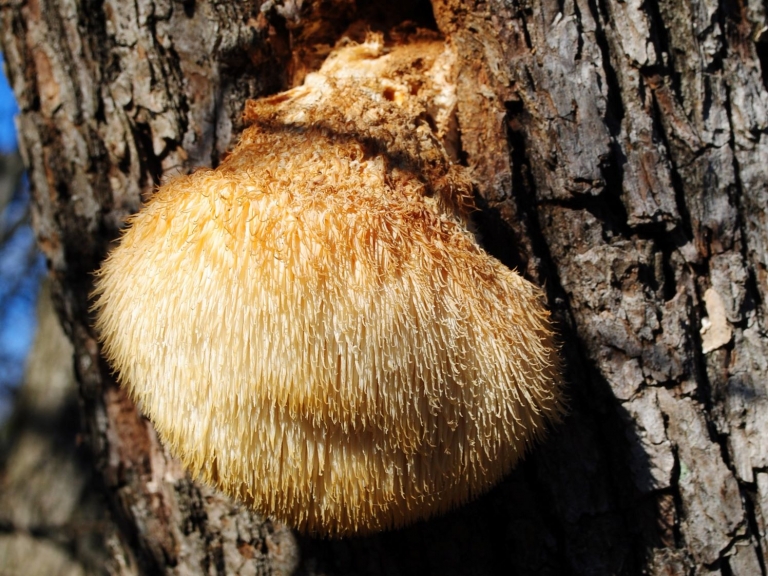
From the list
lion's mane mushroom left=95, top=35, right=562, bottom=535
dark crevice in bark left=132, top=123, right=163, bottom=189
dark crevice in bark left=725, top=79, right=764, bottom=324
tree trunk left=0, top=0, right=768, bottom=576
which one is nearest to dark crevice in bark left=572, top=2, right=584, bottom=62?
tree trunk left=0, top=0, right=768, bottom=576

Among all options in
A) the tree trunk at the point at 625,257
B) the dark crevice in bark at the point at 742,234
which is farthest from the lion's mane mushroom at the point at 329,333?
the dark crevice in bark at the point at 742,234

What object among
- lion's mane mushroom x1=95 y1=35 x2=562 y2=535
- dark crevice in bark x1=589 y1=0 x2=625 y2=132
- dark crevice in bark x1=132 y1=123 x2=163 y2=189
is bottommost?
lion's mane mushroom x1=95 y1=35 x2=562 y2=535

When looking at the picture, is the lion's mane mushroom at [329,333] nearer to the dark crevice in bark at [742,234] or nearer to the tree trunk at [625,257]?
the tree trunk at [625,257]

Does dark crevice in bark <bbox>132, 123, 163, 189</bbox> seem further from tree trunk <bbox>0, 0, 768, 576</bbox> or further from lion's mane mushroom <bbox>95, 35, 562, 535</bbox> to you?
lion's mane mushroom <bbox>95, 35, 562, 535</bbox>

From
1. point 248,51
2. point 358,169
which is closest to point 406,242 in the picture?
point 358,169

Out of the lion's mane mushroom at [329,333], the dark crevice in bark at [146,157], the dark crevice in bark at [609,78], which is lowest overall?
the lion's mane mushroom at [329,333]

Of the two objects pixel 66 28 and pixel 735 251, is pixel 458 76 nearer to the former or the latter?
pixel 735 251

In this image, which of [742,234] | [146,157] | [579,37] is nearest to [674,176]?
[742,234]

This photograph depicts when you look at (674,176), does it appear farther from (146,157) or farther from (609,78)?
(146,157)
